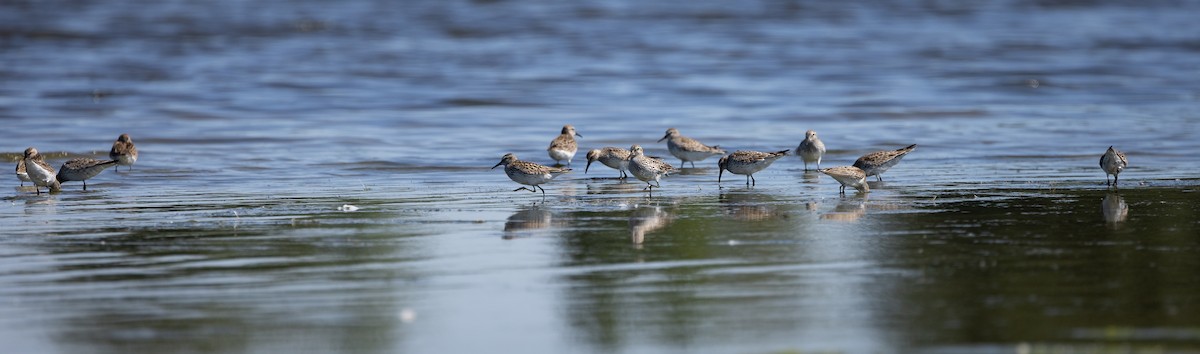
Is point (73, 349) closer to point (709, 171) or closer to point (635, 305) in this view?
point (635, 305)

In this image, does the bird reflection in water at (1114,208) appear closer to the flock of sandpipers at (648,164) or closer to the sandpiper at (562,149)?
the flock of sandpipers at (648,164)

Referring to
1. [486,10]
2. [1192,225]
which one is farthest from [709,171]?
[486,10]

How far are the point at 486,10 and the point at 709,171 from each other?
41579 millimetres

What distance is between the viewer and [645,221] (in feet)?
39.8

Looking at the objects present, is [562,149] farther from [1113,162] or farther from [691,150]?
[1113,162]

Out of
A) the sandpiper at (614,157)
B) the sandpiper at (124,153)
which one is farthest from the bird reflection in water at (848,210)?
the sandpiper at (124,153)

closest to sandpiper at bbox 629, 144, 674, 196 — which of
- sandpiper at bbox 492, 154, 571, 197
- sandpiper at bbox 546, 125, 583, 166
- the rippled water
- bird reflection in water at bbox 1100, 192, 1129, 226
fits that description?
the rippled water

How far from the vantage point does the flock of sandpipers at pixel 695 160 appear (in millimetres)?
14594

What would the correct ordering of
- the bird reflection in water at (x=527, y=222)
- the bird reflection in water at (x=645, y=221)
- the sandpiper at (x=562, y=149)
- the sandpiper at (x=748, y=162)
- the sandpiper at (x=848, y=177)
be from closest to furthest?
the bird reflection in water at (x=645, y=221) < the bird reflection in water at (x=527, y=222) < the sandpiper at (x=848, y=177) < the sandpiper at (x=748, y=162) < the sandpiper at (x=562, y=149)

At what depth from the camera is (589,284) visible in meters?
8.91

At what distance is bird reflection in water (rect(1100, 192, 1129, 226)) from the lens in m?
11.7

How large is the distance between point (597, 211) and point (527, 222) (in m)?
1.02

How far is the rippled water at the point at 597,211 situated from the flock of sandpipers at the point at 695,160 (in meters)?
0.27

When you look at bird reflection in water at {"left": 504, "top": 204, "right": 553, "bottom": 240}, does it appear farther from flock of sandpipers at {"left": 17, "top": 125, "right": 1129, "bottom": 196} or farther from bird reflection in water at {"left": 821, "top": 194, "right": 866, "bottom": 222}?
bird reflection in water at {"left": 821, "top": 194, "right": 866, "bottom": 222}
